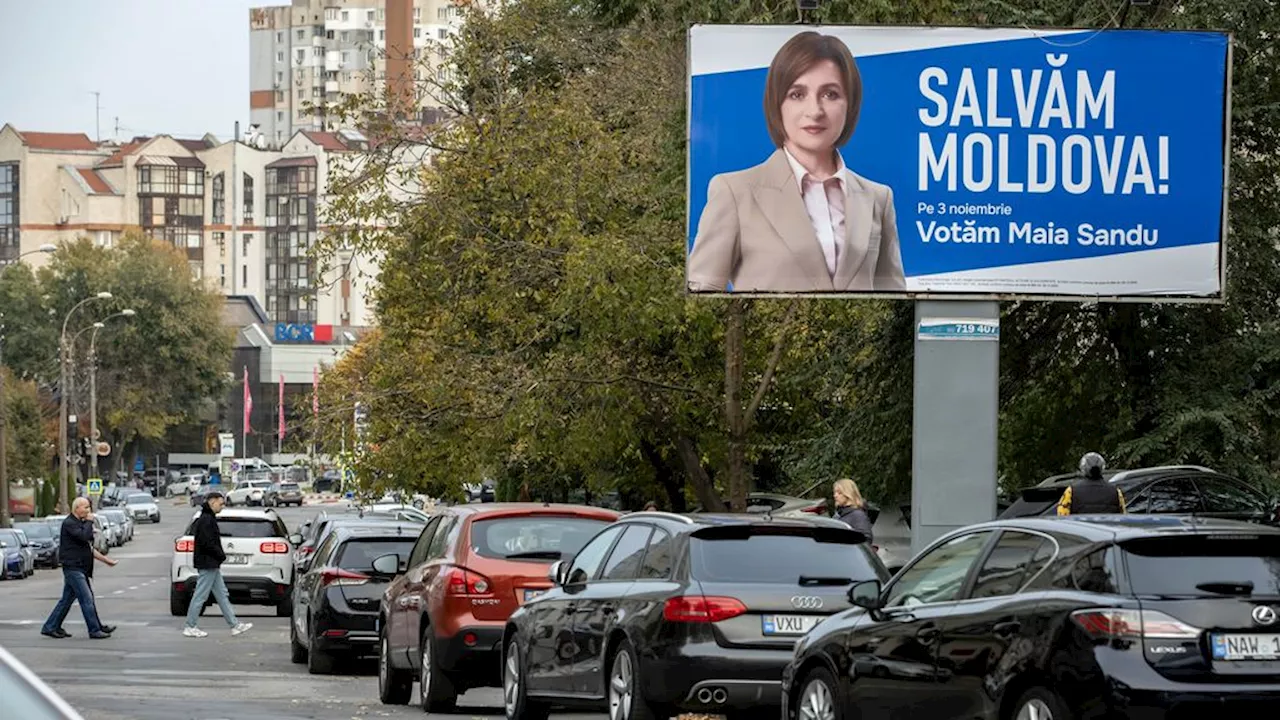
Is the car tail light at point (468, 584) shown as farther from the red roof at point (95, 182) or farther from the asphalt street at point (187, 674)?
the red roof at point (95, 182)

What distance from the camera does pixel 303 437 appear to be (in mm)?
41500

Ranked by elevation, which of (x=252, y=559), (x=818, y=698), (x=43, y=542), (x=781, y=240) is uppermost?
(x=781, y=240)

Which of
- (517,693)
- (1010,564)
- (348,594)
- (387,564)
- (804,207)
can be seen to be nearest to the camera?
(1010,564)

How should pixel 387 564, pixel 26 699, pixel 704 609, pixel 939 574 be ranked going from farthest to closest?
pixel 387 564 → pixel 704 609 → pixel 939 574 → pixel 26 699

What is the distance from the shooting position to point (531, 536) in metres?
16.9

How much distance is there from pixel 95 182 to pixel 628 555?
18538 cm

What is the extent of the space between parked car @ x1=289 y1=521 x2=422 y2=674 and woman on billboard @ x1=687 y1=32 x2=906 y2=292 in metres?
3.87

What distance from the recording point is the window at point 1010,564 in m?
10.2

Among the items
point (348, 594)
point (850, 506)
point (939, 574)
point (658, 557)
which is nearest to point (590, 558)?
point (658, 557)

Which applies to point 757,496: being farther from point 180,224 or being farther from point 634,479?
point 180,224

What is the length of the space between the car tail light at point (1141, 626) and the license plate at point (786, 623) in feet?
12.2

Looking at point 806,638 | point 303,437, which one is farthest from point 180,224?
point 806,638

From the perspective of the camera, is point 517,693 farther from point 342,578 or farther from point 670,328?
point 670,328

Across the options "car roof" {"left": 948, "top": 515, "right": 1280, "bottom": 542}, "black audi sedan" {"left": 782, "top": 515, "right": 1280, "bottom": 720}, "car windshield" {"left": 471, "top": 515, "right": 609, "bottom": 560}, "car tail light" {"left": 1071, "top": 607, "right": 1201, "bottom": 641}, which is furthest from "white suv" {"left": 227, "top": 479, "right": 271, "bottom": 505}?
"car tail light" {"left": 1071, "top": 607, "right": 1201, "bottom": 641}
